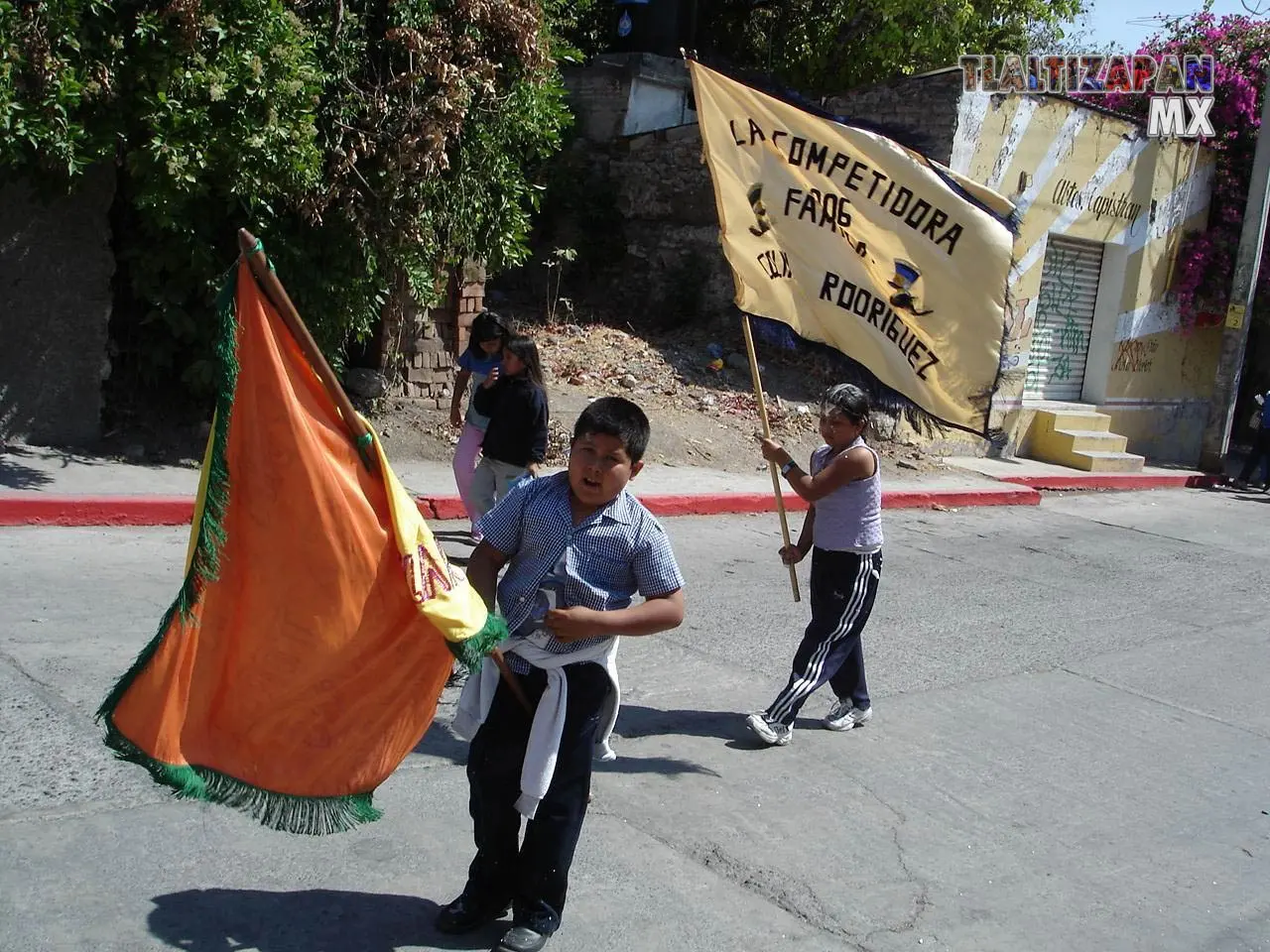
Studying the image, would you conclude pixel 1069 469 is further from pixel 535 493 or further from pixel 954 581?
pixel 535 493

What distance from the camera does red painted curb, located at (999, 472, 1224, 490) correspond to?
15500 millimetres

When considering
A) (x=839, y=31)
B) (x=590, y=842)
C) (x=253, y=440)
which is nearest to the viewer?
(x=253, y=440)

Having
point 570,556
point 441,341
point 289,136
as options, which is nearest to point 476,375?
point 289,136

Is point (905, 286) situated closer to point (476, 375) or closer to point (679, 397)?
point (476, 375)

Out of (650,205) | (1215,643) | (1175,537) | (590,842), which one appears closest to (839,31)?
(650,205)

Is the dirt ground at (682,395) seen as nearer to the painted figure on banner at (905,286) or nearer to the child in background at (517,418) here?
the child in background at (517,418)

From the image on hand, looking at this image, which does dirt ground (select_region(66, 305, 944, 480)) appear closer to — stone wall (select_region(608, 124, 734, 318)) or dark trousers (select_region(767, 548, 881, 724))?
stone wall (select_region(608, 124, 734, 318))

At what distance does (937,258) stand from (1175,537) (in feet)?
27.7

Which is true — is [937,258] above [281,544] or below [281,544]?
above

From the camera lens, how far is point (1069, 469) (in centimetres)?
1691

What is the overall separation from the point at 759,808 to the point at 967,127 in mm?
12702

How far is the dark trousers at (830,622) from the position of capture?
5.52m

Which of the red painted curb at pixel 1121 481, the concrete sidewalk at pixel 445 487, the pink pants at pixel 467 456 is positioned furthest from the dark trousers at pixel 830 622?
the red painted curb at pixel 1121 481

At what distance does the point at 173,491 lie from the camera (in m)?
9.03
